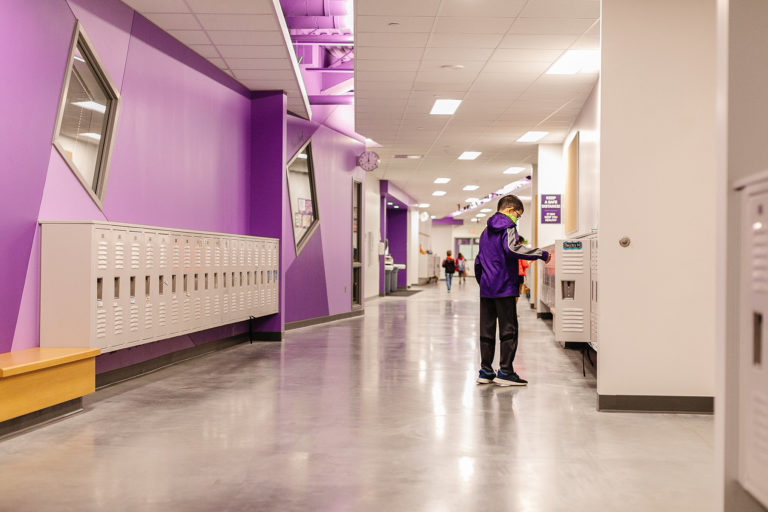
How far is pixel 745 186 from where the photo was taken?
6.38 ft

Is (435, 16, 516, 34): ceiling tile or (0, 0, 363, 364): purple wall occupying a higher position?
(435, 16, 516, 34): ceiling tile

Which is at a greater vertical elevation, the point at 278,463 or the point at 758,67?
the point at 758,67

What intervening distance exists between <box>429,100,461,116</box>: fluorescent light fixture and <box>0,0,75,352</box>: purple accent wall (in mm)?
5786

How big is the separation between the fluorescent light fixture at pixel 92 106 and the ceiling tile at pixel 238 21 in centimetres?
129

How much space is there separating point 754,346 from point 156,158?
5.98 meters

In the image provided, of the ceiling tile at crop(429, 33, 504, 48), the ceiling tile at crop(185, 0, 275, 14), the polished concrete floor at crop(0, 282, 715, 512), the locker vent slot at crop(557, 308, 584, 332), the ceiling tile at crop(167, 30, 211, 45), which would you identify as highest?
the ceiling tile at crop(167, 30, 211, 45)

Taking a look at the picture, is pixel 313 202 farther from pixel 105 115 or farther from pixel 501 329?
pixel 501 329

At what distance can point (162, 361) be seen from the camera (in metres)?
6.77

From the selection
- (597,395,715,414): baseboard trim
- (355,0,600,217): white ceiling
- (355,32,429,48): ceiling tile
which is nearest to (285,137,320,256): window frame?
(355,0,600,217): white ceiling

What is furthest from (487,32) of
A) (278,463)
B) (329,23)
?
(278,463)

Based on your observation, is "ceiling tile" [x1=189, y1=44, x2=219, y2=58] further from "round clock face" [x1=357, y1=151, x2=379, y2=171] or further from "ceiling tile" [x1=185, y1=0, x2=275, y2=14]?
"round clock face" [x1=357, y1=151, x2=379, y2=171]

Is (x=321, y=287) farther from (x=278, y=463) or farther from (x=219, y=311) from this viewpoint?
(x=278, y=463)

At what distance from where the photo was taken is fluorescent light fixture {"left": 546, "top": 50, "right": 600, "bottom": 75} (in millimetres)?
7414

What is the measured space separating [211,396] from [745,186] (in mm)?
4353
